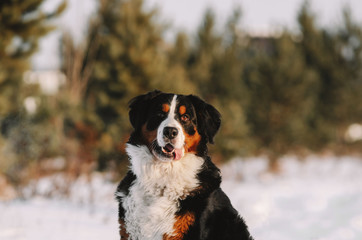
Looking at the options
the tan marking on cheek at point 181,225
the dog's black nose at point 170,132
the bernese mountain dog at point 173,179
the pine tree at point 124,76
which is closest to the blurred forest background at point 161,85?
the pine tree at point 124,76

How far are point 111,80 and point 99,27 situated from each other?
5395 millimetres

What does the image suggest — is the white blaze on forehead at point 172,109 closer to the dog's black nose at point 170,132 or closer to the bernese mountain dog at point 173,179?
the bernese mountain dog at point 173,179

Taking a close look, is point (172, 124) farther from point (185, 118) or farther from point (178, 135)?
point (185, 118)

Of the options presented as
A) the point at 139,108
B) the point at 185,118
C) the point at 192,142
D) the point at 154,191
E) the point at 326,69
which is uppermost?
the point at 326,69

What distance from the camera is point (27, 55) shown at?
1003cm

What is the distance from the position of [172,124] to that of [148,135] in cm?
32

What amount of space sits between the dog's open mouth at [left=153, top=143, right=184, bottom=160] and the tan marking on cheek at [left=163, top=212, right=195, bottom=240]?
532mm

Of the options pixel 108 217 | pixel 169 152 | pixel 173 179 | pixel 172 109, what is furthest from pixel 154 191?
pixel 108 217

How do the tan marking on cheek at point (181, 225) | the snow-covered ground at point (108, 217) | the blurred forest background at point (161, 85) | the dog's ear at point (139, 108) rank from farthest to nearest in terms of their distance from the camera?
the blurred forest background at point (161, 85), the snow-covered ground at point (108, 217), the dog's ear at point (139, 108), the tan marking on cheek at point (181, 225)

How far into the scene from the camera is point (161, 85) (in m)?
13.8

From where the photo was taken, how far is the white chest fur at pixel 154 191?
3.70m

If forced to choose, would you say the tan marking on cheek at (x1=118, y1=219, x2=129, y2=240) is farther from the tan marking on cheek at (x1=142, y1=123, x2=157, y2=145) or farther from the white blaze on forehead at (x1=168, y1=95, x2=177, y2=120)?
the white blaze on forehead at (x1=168, y1=95, x2=177, y2=120)

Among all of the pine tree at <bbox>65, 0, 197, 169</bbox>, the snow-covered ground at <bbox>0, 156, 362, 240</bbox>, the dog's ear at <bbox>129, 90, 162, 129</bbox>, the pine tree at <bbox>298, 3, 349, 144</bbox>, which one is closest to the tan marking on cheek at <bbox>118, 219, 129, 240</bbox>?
the dog's ear at <bbox>129, 90, 162, 129</bbox>

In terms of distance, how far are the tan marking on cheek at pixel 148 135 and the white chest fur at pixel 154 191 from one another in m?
0.08
